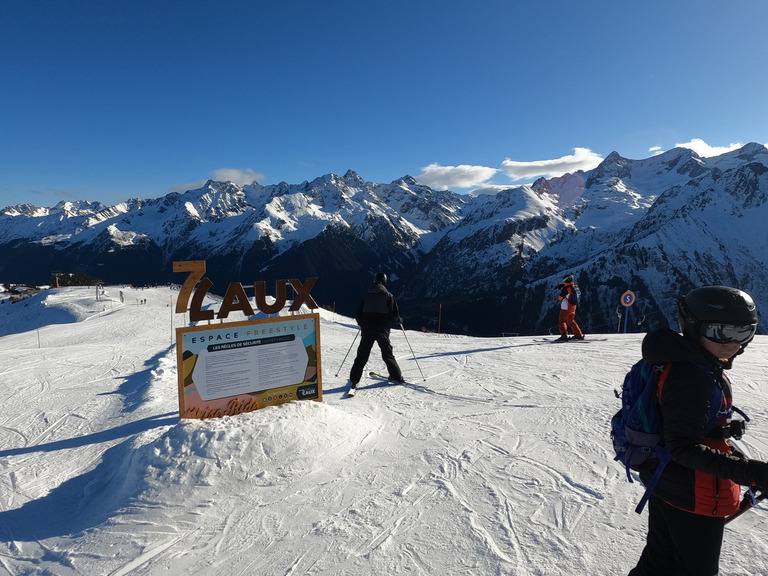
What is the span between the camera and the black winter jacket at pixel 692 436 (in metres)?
2.13

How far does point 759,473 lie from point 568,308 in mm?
12504

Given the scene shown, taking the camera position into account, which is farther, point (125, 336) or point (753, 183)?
point (753, 183)

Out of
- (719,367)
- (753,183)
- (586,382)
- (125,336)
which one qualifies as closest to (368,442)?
(719,367)

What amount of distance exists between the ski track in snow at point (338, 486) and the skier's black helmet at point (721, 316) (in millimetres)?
2296

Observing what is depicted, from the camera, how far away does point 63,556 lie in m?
3.69

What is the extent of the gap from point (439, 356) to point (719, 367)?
9.63 metres

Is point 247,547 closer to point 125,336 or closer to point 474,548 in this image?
point 474,548

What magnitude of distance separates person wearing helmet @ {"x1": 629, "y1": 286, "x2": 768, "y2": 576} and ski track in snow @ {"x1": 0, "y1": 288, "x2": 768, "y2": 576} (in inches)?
52.0

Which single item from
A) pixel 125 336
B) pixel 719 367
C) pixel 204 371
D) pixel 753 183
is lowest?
pixel 125 336

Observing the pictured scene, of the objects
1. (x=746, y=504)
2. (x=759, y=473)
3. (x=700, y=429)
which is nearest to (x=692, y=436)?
(x=700, y=429)

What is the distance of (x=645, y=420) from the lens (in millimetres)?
2404

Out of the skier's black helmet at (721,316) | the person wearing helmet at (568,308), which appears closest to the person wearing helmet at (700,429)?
the skier's black helmet at (721,316)

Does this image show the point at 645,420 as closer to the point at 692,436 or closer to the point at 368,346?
the point at 692,436

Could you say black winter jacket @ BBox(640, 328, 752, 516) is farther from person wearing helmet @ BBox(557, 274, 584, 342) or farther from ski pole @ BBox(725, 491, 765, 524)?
person wearing helmet @ BBox(557, 274, 584, 342)
